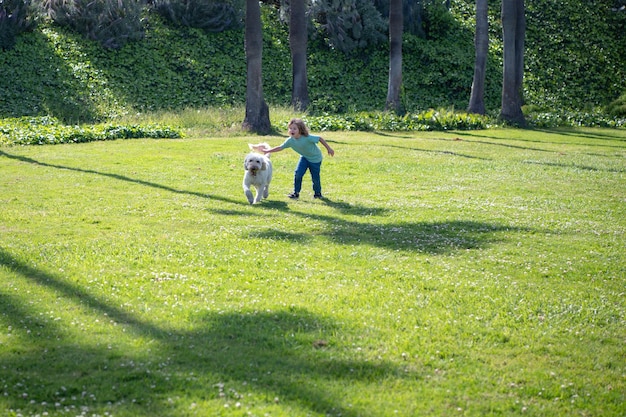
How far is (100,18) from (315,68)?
1096 cm

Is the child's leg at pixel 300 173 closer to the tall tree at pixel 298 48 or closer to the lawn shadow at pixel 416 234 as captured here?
the lawn shadow at pixel 416 234

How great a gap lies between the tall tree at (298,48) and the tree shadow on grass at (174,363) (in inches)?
957

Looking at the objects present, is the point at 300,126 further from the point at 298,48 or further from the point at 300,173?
the point at 298,48

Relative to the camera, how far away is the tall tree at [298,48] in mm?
30748

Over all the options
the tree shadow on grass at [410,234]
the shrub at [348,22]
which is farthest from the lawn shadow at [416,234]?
the shrub at [348,22]

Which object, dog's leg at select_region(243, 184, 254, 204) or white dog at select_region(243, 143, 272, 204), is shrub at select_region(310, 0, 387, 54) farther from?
dog's leg at select_region(243, 184, 254, 204)

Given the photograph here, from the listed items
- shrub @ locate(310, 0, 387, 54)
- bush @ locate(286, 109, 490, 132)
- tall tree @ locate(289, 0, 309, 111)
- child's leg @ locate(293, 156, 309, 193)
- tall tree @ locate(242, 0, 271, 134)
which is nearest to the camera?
child's leg @ locate(293, 156, 309, 193)

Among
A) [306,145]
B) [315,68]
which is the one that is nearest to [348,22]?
[315,68]

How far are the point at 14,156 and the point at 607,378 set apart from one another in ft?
52.8

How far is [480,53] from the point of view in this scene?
31203mm

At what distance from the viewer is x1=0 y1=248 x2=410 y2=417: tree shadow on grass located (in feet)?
16.8

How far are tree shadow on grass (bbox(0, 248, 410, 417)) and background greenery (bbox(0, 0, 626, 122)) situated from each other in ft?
72.6

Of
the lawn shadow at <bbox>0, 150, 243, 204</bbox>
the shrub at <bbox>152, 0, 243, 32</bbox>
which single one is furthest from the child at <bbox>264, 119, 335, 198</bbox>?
the shrub at <bbox>152, 0, 243, 32</bbox>

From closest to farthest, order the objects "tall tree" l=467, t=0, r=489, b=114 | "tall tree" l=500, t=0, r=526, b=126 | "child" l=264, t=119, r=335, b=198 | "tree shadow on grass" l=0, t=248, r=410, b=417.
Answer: "tree shadow on grass" l=0, t=248, r=410, b=417 < "child" l=264, t=119, r=335, b=198 < "tall tree" l=500, t=0, r=526, b=126 < "tall tree" l=467, t=0, r=489, b=114
